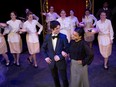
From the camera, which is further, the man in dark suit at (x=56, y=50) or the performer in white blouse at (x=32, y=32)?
the performer in white blouse at (x=32, y=32)

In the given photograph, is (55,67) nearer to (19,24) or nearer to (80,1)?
(19,24)

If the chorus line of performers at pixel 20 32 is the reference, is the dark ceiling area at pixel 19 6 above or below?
above

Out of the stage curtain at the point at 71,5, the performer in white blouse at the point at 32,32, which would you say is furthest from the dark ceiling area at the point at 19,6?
the performer in white blouse at the point at 32,32

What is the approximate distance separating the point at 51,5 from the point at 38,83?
162 inches

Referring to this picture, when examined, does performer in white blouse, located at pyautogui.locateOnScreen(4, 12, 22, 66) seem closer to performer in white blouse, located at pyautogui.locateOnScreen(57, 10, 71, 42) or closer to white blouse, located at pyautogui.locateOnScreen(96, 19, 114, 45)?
performer in white blouse, located at pyautogui.locateOnScreen(57, 10, 71, 42)

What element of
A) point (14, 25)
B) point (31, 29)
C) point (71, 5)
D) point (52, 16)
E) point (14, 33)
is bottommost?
point (14, 33)

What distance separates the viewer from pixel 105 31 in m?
6.33

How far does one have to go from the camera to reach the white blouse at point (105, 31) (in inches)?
246

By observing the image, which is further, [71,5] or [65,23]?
[71,5]

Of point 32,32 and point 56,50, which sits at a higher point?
point 32,32

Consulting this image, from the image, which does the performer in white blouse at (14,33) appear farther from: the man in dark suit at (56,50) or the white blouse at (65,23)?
the man in dark suit at (56,50)

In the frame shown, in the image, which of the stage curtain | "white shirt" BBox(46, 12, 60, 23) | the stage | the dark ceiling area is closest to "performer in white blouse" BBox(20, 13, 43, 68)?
the stage

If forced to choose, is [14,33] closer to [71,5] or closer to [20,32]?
[20,32]

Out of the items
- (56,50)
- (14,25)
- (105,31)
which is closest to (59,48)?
(56,50)
